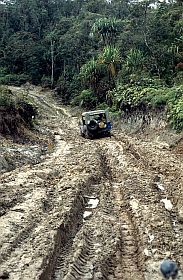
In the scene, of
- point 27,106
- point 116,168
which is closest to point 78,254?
point 116,168

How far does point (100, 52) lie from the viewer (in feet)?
172

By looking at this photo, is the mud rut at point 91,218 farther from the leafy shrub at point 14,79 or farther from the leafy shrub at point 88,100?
the leafy shrub at point 14,79

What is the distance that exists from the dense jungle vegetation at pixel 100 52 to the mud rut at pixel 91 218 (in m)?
8.45

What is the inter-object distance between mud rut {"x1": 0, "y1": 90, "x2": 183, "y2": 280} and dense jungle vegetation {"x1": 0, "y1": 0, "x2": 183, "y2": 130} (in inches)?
333

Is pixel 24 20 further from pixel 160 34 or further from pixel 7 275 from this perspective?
pixel 7 275

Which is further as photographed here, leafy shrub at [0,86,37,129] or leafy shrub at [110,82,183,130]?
leafy shrub at [0,86,37,129]

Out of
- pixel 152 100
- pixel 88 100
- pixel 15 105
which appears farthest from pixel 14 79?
pixel 152 100

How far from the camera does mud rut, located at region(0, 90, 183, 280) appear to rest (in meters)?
7.87

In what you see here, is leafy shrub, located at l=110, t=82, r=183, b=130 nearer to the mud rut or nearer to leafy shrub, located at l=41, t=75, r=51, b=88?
the mud rut

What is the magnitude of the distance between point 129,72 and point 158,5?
10940 mm

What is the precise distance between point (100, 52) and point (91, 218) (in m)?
43.5

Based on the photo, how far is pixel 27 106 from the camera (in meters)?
30.6

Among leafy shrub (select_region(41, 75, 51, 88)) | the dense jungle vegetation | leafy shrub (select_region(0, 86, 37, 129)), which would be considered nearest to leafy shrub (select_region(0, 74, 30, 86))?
the dense jungle vegetation

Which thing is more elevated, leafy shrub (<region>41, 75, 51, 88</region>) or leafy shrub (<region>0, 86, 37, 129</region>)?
leafy shrub (<region>0, 86, 37, 129</region>)
